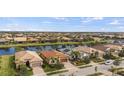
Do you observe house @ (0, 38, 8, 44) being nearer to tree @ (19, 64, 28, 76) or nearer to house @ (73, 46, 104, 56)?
tree @ (19, 64, 28, 76)

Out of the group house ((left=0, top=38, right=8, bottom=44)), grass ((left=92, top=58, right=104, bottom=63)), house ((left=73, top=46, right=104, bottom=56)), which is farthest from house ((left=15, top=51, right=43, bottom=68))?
grass ((left=92, top=58, right=104, bottom=63))

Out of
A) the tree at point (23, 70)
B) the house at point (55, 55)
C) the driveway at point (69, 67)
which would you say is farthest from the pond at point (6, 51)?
the driveway at point (69, 67)

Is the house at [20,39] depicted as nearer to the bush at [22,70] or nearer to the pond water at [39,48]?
the pond water at [39,48]

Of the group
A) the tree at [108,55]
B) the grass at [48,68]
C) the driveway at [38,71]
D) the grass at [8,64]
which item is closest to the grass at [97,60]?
the tree at [108,55]

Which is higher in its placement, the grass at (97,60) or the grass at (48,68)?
the grass at (97,60)

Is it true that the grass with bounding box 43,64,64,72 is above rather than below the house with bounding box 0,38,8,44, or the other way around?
below

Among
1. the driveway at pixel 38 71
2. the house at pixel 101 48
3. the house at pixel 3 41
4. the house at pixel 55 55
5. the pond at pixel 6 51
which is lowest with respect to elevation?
the driveway at pixel 38 71
